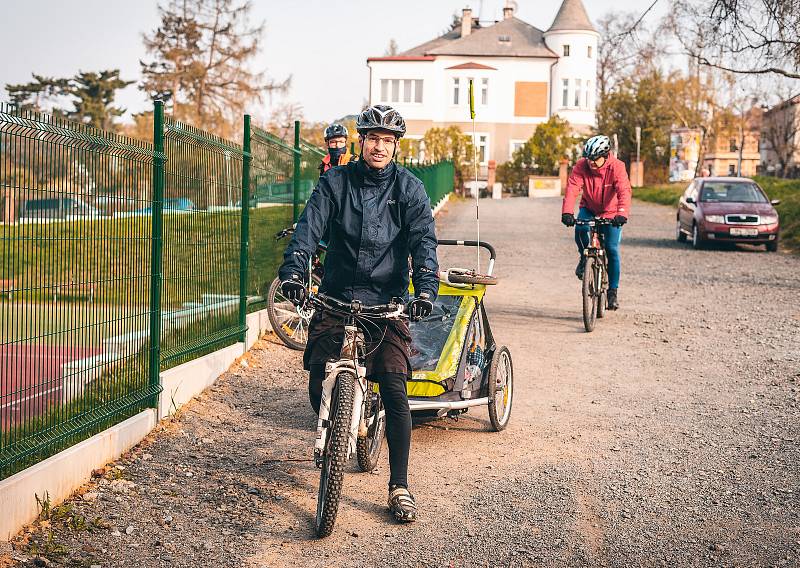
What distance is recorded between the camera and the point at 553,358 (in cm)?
1122

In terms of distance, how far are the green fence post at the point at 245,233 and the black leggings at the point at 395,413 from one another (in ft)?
15.3

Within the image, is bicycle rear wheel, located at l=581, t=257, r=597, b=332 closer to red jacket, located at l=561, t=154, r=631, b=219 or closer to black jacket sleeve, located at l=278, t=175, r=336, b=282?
red jacket, located at l=561, t=154, r=631, b=219

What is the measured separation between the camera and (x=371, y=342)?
5.95m

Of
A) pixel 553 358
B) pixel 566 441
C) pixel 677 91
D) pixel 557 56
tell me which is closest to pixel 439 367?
pixel 566 441

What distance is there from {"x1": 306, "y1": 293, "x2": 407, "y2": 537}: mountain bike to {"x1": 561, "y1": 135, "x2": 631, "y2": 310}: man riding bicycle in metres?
7.38

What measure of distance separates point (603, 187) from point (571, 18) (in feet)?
250

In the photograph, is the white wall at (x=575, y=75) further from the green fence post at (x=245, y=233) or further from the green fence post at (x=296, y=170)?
the green fence post at (x=245, y=233)

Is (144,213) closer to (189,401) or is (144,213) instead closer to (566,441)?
(189,401)

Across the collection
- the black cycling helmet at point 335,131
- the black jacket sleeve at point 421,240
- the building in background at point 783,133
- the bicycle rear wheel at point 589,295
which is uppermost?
the building in background at point 783,133

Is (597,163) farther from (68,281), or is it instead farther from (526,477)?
(68,281)

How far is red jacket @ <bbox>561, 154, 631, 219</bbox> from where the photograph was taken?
1295 cm

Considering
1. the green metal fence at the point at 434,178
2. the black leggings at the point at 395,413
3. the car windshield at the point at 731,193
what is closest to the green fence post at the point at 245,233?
the black leggings at the point at 395,413

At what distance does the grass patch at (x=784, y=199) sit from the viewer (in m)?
26.7

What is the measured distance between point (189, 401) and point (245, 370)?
1530 mm
